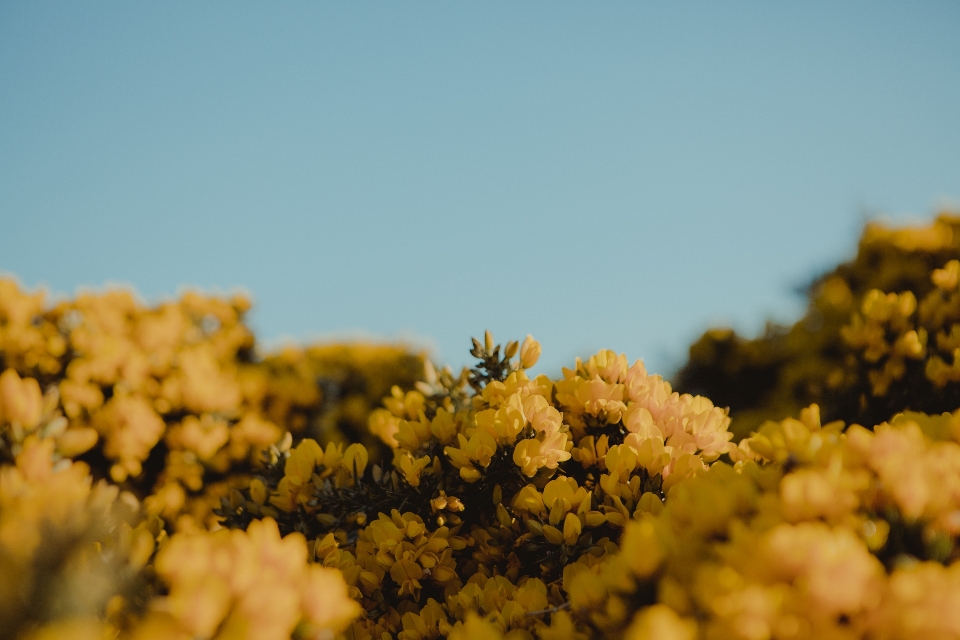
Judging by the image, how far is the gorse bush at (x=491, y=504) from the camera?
119cm

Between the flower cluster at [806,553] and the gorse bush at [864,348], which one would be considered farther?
the gorse bush at [864,348]

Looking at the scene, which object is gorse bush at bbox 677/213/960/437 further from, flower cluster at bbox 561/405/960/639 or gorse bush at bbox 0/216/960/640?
flower cluster at bbox 561/405/960/639

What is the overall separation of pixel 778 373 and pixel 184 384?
20.2 feet

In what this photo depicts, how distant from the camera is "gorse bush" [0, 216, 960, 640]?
119 centimetres

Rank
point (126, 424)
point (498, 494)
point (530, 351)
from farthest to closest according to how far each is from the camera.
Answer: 1. point (126, 424)
2. point (530, 351)
3. point (498, 494)

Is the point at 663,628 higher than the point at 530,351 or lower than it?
lower

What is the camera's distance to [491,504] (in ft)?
7.84

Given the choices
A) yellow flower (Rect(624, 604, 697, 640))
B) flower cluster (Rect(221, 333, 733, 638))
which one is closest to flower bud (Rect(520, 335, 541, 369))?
flower cluster (Rect(221, 333, 733, 638))

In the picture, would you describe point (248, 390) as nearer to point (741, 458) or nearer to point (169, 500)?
point (169, 500)

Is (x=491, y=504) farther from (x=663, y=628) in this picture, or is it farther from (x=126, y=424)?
(x=126, y=424)

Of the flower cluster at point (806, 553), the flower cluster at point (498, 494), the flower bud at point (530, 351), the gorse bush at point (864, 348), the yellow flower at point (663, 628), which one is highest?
the gorse bush at point (864, 348)

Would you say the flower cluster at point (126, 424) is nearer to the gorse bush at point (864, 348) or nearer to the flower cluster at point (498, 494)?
the flower cluster at point (498, 494)

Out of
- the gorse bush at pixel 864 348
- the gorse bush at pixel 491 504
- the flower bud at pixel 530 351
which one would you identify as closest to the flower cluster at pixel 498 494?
the gorse bush at pixel 491 504

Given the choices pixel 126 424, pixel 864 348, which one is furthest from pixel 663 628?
pixel 126 424
